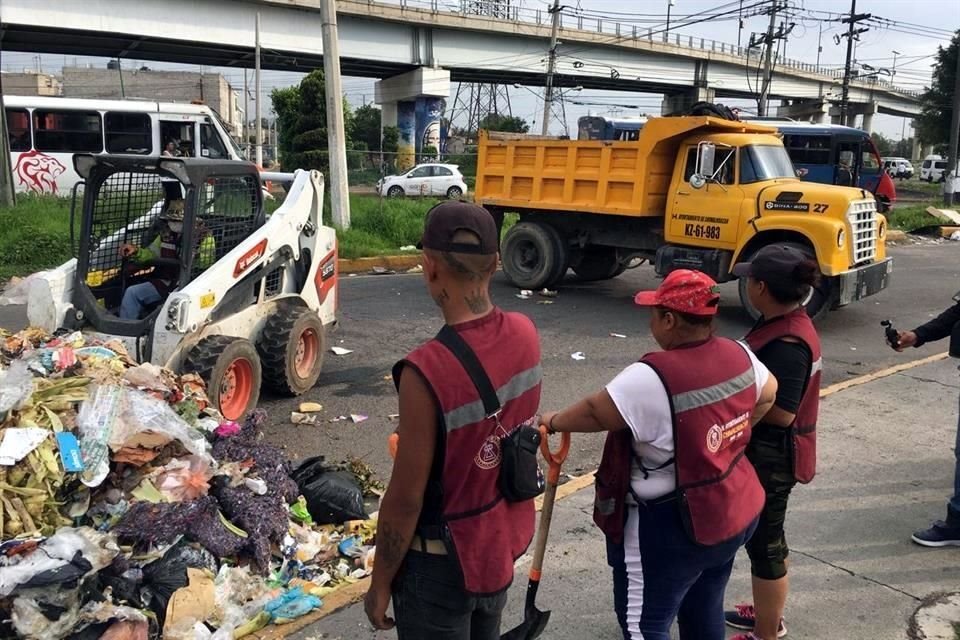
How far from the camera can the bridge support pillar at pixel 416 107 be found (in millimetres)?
39594

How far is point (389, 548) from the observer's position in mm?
2014

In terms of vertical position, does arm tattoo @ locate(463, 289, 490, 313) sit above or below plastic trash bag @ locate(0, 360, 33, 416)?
above

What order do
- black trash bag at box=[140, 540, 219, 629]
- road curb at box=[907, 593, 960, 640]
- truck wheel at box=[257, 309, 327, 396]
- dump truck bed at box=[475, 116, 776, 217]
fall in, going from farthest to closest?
dump truck bed at box=[475, 116, 776, 217] < truck wheel at box=[257, 309, 327, 396] < road curb at box=[907, 593, 960, 640] < black trash bag at box=[140, 540, 219, 629]

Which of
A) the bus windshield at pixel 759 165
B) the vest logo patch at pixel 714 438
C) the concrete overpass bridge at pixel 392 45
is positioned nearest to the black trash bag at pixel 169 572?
the vest logo patch at pixel 714 438

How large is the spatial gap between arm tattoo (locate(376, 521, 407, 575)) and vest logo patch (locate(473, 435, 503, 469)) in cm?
27

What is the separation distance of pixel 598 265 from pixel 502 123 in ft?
169

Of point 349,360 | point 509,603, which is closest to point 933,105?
point 349,360

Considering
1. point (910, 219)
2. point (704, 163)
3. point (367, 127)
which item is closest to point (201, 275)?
point (704, 163)

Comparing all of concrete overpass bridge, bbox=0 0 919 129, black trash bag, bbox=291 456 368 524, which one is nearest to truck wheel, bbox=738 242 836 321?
black trash bag, bbox=291 456 368 524

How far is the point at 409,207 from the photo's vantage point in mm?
16328

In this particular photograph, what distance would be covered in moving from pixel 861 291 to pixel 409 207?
923 cm

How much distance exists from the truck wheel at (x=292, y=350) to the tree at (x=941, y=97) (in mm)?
46202

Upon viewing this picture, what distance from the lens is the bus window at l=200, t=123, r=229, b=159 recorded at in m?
19.2

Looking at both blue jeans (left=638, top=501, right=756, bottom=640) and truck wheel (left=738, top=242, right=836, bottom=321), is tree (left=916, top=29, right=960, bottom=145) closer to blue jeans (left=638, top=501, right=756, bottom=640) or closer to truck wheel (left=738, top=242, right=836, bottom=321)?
truck wheel (left=738, top=242, right=836, bottom=321)
